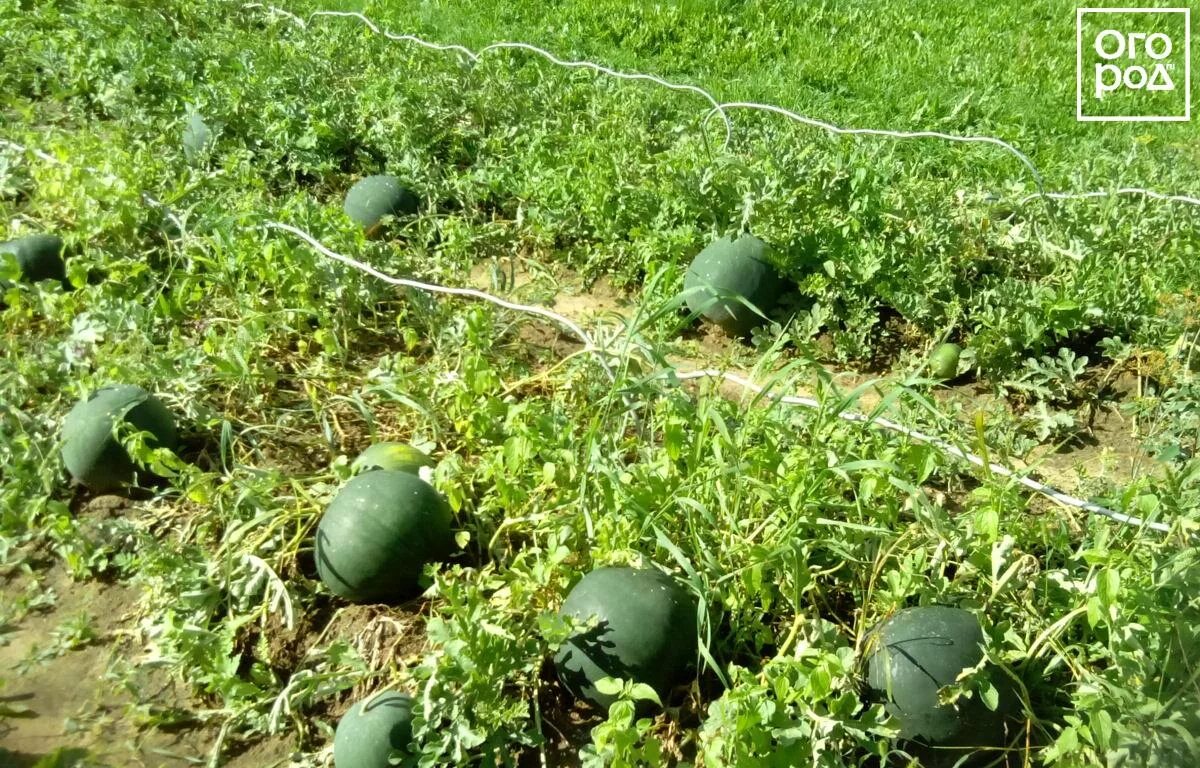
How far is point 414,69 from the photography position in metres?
6.37

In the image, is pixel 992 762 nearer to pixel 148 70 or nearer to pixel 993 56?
pixel 993 56

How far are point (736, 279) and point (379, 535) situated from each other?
204 centimetres

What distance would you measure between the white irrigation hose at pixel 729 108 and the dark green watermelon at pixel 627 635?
9.46 feet

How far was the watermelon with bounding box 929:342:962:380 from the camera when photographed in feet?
13.8

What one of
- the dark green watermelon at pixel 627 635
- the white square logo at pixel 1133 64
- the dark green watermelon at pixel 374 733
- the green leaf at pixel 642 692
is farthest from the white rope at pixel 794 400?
the white square logo at pixel 1133 64

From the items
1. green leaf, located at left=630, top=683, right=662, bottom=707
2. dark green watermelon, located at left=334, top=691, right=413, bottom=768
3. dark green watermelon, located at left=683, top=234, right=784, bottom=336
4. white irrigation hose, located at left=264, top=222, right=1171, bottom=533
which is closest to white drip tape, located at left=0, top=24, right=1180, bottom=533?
white irrigation hose, located at left=264, top=222, right=1171, bottom=533

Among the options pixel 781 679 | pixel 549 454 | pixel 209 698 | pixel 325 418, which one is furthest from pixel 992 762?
pixel 325 418

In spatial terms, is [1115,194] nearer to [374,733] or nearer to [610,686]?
[610,686]

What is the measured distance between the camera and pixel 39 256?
4.52 meters

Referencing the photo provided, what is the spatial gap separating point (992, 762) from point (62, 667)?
2692mm

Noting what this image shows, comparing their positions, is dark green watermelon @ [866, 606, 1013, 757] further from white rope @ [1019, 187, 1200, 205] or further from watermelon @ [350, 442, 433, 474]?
white rope @ [1019, 187, 1200, 205]

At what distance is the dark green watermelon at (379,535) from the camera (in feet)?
10.0

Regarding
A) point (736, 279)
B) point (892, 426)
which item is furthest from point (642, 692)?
point (736, 279)

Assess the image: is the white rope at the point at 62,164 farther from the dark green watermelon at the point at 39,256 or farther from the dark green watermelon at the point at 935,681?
the dark green watermelon at the point at 935,681
